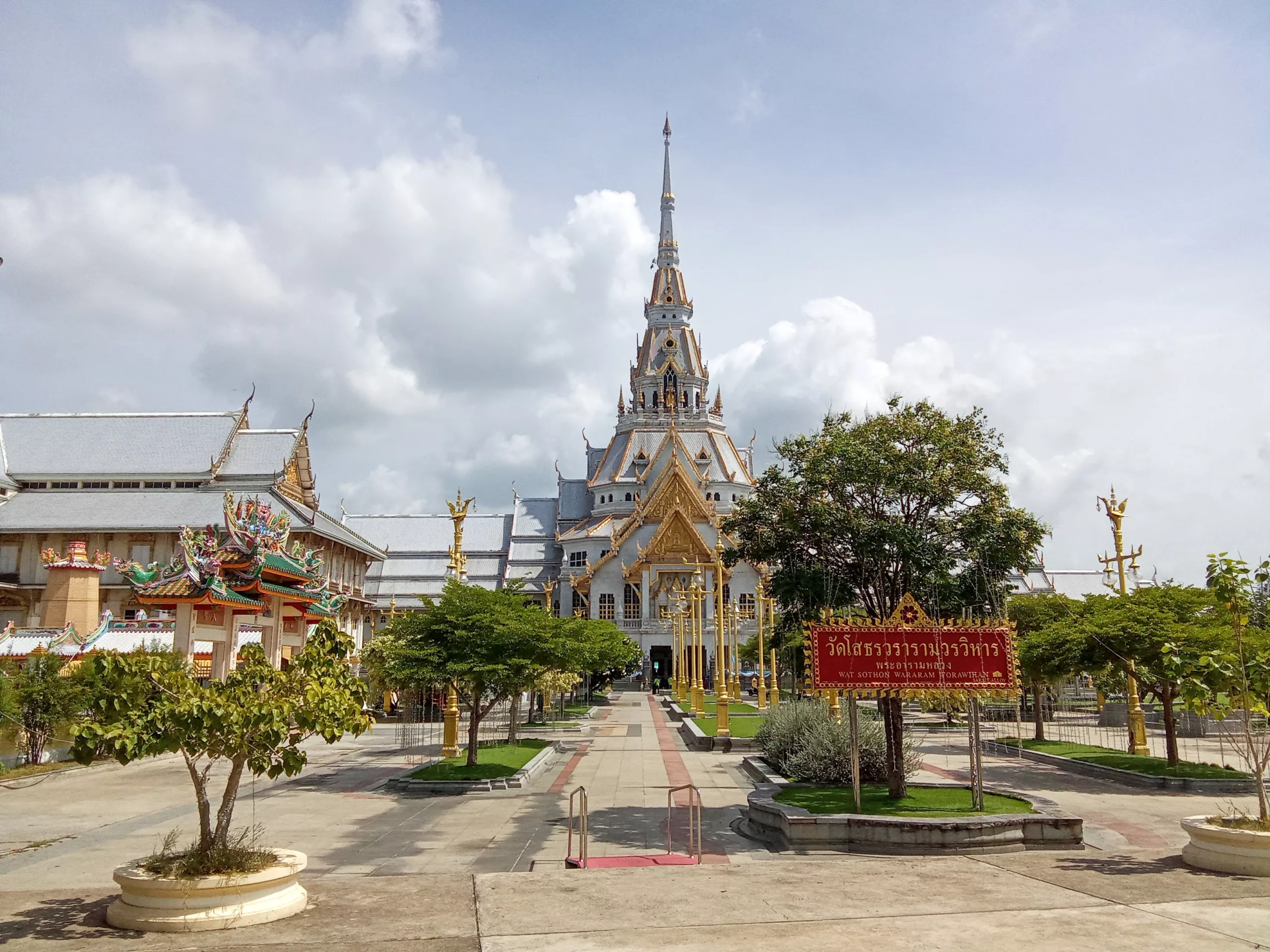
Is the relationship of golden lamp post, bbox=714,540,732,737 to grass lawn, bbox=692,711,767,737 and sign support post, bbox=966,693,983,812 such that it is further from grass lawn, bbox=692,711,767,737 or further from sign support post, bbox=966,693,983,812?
sign support post, bbox=966,693,983,812

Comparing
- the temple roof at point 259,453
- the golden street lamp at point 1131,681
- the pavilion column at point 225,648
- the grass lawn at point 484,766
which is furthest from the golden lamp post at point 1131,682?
the temple roof at point 259,453

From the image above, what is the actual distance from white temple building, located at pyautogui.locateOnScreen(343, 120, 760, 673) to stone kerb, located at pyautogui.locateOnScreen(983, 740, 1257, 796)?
44451mm

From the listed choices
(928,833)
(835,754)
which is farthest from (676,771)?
(928,833)

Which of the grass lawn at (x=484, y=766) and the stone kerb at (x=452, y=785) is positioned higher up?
the grass lawn at (x=484, y=766)

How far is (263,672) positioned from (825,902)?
252 inches

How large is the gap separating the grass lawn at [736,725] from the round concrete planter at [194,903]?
20448 millimetres

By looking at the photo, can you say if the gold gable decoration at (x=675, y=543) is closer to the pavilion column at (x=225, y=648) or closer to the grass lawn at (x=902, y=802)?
the pavilion column at (x=225, y=648)

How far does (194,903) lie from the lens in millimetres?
9086

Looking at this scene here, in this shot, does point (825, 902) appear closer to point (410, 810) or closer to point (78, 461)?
point (410, 810)

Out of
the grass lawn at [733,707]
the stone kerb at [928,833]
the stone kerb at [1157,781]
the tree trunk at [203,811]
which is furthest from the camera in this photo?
the grass lawn at [733,707]

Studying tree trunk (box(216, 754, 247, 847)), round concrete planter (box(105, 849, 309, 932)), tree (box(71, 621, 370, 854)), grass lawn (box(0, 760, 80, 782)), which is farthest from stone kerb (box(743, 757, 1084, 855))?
grass lawn (box(0, 760, 80, 782))

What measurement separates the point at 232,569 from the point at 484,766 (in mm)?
18745

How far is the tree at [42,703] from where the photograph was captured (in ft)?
78.8

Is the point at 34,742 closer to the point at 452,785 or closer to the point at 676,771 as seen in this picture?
the point at 452,785
